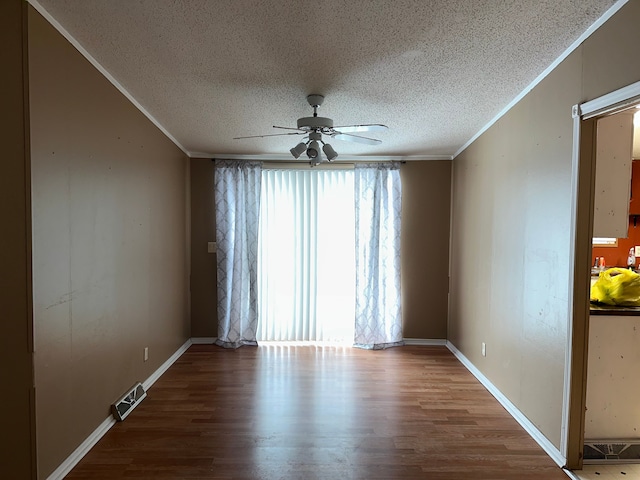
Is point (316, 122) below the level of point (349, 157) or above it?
below

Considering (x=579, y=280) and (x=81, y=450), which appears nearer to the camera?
(x=579, y=280)

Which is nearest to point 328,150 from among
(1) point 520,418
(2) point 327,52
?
(2) point 327,52

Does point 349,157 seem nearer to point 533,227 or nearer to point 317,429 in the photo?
point 533,227

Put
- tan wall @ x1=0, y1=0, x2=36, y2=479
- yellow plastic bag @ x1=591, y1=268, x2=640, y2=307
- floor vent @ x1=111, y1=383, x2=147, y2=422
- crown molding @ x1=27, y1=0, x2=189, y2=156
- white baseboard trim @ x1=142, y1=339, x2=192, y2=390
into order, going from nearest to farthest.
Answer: tan wall @ x1=0, y1=0, x2=36, y2=479, crown molding @ x1=27, y1=0, x2=189, y2=156, yellow plastic bag @ x1=591, y1=268, x2=640, y2=307, floor vent @ x1=111, y1=383, x2=147, y2=422, white baseboard trim @ x1=142, y1=339, x2=192, y2=390

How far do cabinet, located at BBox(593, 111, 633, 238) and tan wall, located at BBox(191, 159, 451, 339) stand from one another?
8.09 feet

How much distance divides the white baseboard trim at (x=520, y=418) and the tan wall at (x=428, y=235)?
0.91 m

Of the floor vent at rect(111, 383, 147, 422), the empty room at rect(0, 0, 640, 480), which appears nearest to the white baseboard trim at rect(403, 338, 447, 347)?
the empty room at rect(0, 0, 640, 480)

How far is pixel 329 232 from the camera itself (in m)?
4.75

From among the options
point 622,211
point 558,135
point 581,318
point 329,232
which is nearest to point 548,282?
point 581,318

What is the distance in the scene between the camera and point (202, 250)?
15.5 feet

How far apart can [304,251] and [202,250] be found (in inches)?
53.8

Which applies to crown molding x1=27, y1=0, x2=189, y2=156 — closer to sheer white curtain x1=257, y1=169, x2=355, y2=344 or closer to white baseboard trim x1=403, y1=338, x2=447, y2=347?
sheer white curtain x1=257, y1=169, x2=355, y2=344

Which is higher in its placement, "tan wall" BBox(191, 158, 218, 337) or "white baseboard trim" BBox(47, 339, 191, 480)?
Answer: "tan wall" BBox(191, 158, 218, 337)

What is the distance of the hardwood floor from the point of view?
86.6 inches
